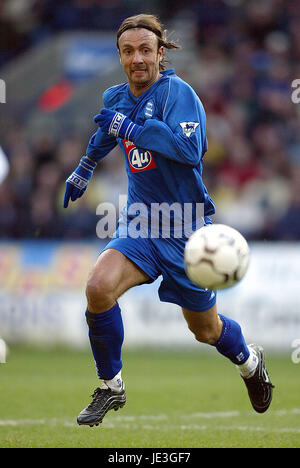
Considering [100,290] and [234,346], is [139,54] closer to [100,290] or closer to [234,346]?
[100,290]

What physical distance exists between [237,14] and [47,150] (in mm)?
4980

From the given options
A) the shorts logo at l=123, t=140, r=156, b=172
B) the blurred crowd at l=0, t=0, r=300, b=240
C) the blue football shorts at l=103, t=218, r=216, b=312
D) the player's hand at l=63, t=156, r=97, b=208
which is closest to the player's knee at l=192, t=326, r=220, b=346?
the blue football shorts at l=103, t=218, r=216, b=312

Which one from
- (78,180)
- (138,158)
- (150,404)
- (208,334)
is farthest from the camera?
(150,404)

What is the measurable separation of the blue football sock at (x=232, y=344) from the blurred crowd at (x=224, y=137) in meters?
6.09

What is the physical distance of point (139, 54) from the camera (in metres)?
5.68

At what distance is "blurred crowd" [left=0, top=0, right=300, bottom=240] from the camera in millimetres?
12594

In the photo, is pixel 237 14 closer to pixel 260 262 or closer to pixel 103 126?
pixel 260 262

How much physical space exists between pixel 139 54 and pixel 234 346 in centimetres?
219

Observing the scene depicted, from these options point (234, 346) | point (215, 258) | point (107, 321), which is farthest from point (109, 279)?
point (234, 346)

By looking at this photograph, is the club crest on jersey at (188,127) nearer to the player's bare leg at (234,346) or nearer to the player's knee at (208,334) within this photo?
the player's bare leg at (234,346)

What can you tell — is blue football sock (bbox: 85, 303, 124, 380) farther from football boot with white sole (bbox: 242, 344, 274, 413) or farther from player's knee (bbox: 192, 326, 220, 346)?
football boot with white sole (bbox: 242, 344, 274, 413)

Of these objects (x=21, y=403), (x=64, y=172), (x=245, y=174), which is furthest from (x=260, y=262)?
(x=21, y=403)

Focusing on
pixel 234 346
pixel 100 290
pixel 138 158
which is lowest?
pixel 234 346

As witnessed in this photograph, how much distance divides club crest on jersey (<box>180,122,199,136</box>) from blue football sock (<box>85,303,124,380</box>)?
4.08 feet
